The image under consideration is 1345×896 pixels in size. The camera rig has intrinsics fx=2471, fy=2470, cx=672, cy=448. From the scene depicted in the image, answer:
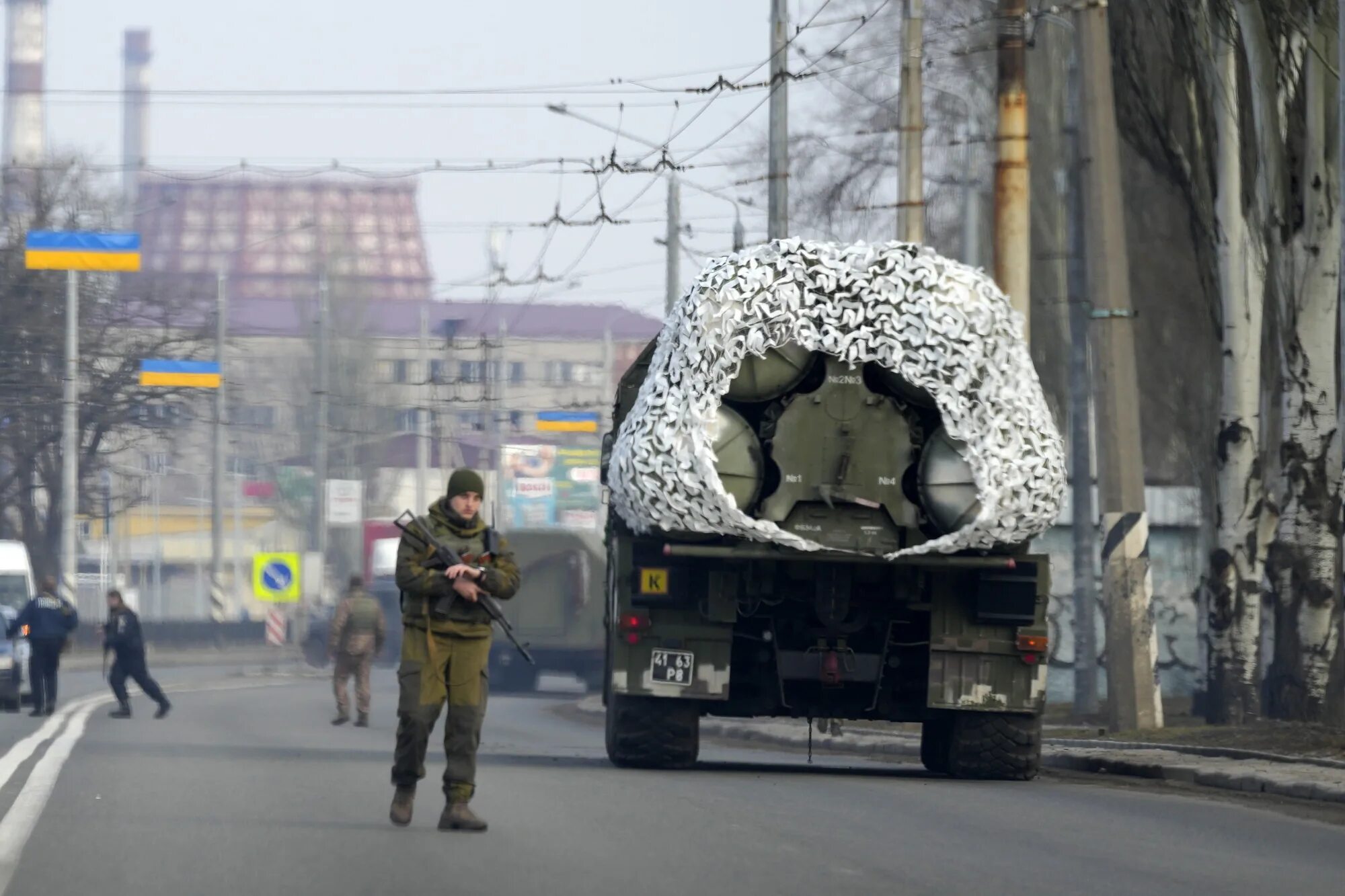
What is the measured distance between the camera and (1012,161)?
21.1 m

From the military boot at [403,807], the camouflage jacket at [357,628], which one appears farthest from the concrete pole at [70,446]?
the military boot at [403,807]

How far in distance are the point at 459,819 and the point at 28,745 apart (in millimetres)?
9260

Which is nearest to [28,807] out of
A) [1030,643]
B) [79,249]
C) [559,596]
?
[1030,643]

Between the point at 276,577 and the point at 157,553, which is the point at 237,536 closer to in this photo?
the point at 157,553

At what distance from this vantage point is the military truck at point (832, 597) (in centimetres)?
1541

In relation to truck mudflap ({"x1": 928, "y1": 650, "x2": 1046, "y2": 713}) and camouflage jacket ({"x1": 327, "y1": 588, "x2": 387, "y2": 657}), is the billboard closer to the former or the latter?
camouflage jacket ({"x1": 327, "y1": 588, "x2": 387, "y2": 657})

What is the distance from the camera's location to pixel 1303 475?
66.4 feet

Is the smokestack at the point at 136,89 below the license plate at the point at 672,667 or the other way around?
the other way around

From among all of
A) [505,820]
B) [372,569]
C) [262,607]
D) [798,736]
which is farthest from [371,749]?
[262,607]

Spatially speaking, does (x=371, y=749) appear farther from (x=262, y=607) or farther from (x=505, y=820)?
(x=262, y=607)

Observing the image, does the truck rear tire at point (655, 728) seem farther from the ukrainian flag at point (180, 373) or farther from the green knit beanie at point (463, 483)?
the ukrainian flag at point (180, 373)

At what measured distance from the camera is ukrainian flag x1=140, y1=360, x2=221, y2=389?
4700cm

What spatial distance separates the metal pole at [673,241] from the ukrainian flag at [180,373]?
35.4 feet

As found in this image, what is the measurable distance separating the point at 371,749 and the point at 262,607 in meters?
86.3
